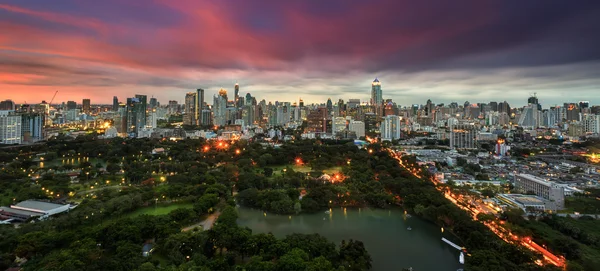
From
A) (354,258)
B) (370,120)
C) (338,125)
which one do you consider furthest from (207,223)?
(370,120)

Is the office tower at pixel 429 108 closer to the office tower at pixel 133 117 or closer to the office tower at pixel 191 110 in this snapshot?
the office tower at pixel 191 110

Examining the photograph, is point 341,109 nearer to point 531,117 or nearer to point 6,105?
point 531,117

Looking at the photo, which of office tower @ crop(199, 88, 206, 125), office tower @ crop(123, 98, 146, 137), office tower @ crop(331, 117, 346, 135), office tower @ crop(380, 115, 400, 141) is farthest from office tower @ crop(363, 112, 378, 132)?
office tower @ crop(123, 98, 146, 137)

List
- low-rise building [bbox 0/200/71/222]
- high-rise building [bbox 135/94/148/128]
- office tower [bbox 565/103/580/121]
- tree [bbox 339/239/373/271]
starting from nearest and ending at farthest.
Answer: tree [bbox 339/239/373/271], low-rise building [bbox 0/200/71/222], high-rise building [bbox 135/94/148/128], office tower [bbox 565/103/580/121]

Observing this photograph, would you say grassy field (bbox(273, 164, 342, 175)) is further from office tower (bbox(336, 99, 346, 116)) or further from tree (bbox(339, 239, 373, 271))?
office tower (bbox(336, 99, 346, 116))

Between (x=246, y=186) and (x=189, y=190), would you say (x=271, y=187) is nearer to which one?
(x=246, y=186)
